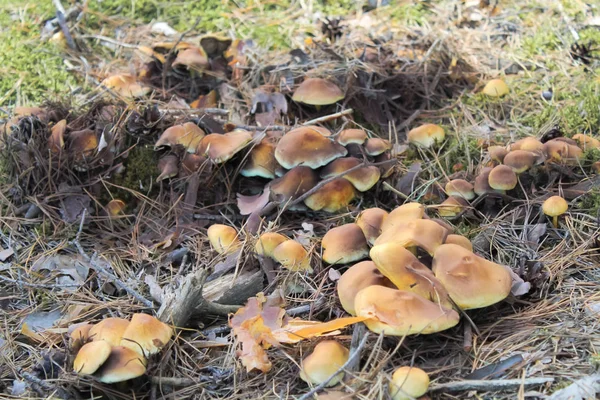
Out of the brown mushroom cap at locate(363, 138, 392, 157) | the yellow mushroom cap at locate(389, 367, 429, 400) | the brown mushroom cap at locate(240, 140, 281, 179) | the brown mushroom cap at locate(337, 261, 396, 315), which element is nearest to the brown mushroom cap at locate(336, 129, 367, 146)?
the brown mushroom cap at locate(363, 138, 392, 157)

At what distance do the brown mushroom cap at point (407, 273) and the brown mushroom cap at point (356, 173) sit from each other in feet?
3.94

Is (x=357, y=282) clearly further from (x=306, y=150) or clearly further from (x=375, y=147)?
(x=375, y=147)

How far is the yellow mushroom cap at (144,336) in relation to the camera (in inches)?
104

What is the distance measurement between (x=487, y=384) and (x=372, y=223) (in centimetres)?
110

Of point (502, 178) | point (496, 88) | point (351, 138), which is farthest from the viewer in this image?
point (496, 88)

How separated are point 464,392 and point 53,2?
6.26 metres

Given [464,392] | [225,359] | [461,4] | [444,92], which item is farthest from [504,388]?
[461,4]

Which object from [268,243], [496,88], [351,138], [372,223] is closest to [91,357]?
[268,243]

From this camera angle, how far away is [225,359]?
9.46 feet

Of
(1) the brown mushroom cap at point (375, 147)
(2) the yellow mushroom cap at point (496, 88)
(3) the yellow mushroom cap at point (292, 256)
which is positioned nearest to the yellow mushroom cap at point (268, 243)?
(3) the yellow mushroom cap at point (292, 256)

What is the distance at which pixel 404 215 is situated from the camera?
3.12m

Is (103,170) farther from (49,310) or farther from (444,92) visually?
(444,92)

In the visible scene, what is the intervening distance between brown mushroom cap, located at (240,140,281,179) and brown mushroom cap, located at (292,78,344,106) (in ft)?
2.35

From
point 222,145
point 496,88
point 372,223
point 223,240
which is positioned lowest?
point 496,88
